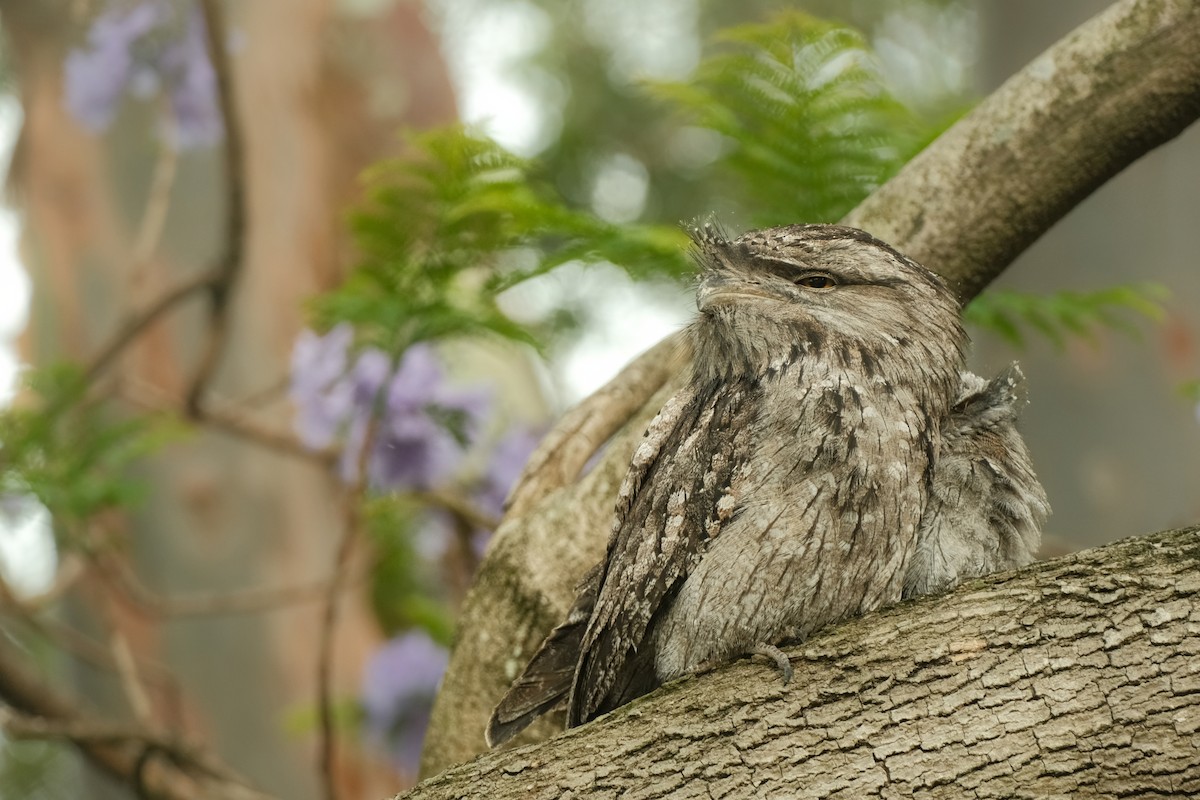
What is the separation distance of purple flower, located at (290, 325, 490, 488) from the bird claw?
155 centimetres

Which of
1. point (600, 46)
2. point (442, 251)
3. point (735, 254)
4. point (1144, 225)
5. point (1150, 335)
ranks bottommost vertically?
point (735, 254)

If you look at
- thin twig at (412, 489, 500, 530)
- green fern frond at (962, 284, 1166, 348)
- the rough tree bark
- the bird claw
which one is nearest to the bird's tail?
the rough tree bark

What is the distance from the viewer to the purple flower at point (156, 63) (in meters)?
4.54

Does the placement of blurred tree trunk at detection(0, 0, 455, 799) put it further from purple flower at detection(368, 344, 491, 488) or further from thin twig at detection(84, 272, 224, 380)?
purple flower at detection(368, 344, 491, 488)

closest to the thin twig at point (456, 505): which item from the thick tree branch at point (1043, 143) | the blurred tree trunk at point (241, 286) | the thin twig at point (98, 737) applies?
the thin twig at point (98, 737)

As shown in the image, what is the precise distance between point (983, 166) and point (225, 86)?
236 centimetres

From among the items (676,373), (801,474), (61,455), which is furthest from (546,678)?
(61,455)

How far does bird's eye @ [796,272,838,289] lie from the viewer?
2.44 m

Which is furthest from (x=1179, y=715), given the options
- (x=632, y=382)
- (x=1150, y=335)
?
(x=1150, y=335)

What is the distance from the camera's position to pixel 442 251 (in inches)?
133

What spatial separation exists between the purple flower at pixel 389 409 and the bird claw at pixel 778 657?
1552 millimetres

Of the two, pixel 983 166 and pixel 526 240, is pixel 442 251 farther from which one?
pixel 983 166

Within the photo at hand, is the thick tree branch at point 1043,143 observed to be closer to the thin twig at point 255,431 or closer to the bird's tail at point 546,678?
the bird's tail at point 546,678

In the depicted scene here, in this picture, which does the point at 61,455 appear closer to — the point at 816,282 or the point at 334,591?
the point at 334,591
